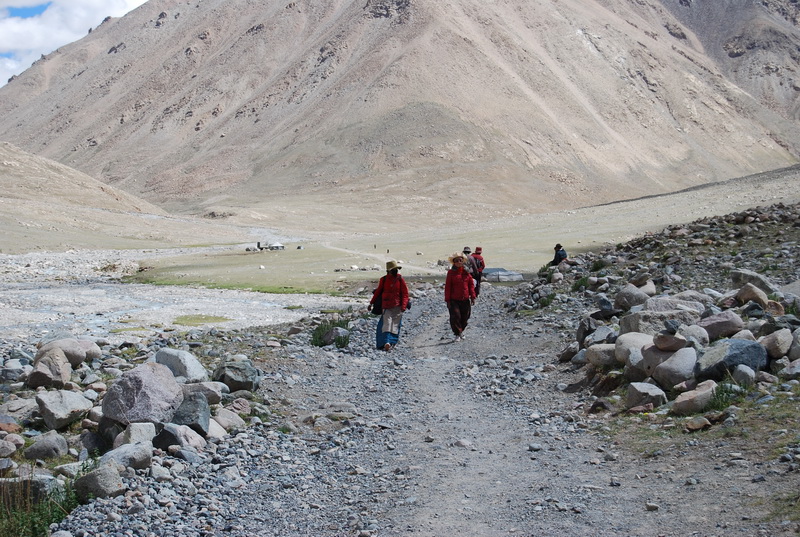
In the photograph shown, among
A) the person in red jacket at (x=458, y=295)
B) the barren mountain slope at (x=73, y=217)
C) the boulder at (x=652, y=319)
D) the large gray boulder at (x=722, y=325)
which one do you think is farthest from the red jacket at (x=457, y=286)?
the barren mountain slope at (x=73, y=217)

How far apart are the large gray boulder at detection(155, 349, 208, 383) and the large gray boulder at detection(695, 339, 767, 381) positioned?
19.8 feet

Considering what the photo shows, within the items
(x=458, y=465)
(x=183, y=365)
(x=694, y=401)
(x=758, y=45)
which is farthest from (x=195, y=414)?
(x=758, y=45)

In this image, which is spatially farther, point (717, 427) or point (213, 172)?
point (213, 172)

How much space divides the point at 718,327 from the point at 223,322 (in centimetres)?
1395

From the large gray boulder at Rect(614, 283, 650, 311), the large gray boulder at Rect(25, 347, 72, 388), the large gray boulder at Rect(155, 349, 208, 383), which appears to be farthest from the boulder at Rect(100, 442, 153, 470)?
the large gray boulder at Rect(614, 283, 650, 311)

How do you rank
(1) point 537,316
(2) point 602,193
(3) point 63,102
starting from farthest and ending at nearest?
(3) point 63,102 → (2) point 602,193 → (1) point 537,316

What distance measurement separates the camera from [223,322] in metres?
20.8

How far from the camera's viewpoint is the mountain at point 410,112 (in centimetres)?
10650

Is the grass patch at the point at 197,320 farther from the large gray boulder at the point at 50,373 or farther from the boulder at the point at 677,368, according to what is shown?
the boulder at the point at 677,368

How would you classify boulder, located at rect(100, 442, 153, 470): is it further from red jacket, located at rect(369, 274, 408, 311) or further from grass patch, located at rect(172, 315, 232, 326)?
grass patch, located at rect(172, 315, 232, 326)

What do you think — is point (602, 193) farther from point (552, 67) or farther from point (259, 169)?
point (259, 169)

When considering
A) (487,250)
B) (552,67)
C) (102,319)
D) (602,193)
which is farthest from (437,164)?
(102,319)

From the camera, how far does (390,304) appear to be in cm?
1394

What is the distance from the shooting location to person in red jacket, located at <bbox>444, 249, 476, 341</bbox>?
14867 millimetres
